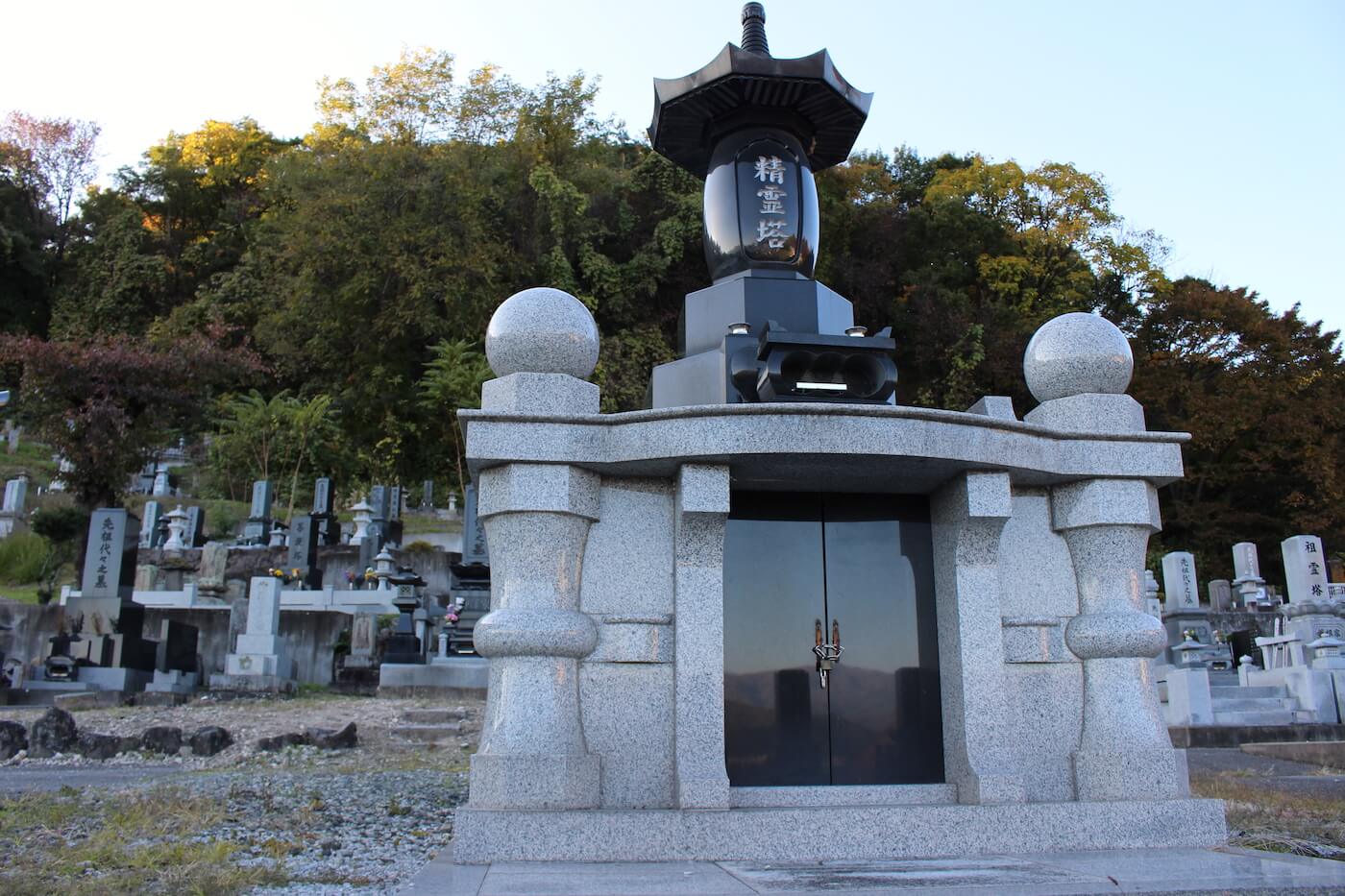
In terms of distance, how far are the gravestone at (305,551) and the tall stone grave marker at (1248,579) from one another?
21498 mm

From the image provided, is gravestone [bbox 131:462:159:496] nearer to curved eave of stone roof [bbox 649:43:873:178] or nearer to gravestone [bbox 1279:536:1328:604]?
curved eave of stone roof [bbox 649:43:873:178]

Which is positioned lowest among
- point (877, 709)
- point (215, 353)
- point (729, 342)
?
point (877, 709)

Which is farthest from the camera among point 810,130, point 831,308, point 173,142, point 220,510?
point 173,142

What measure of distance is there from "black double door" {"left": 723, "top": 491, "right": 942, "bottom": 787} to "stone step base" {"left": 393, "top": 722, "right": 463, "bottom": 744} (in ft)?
22.4

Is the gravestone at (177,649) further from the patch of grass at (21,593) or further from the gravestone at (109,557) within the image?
the patch of grass at (21,593)

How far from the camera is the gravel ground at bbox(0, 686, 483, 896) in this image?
4.96m

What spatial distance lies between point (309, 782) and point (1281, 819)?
684 centimetres

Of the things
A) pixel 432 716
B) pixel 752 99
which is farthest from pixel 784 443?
pixel 432 716

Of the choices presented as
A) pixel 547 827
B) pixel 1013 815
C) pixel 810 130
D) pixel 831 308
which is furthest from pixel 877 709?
pixel 810 130

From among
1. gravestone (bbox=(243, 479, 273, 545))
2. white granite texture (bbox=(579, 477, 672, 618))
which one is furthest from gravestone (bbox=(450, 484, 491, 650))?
white granite texture (bbox=(579, 477, 672, 618))

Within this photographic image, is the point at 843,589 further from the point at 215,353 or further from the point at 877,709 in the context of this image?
the point at 215,353

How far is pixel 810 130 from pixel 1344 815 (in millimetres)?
6063

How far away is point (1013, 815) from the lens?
5.30 metres

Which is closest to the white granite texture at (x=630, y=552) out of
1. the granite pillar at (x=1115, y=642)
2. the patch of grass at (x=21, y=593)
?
the granite pillar at (x=1115, y=642)
